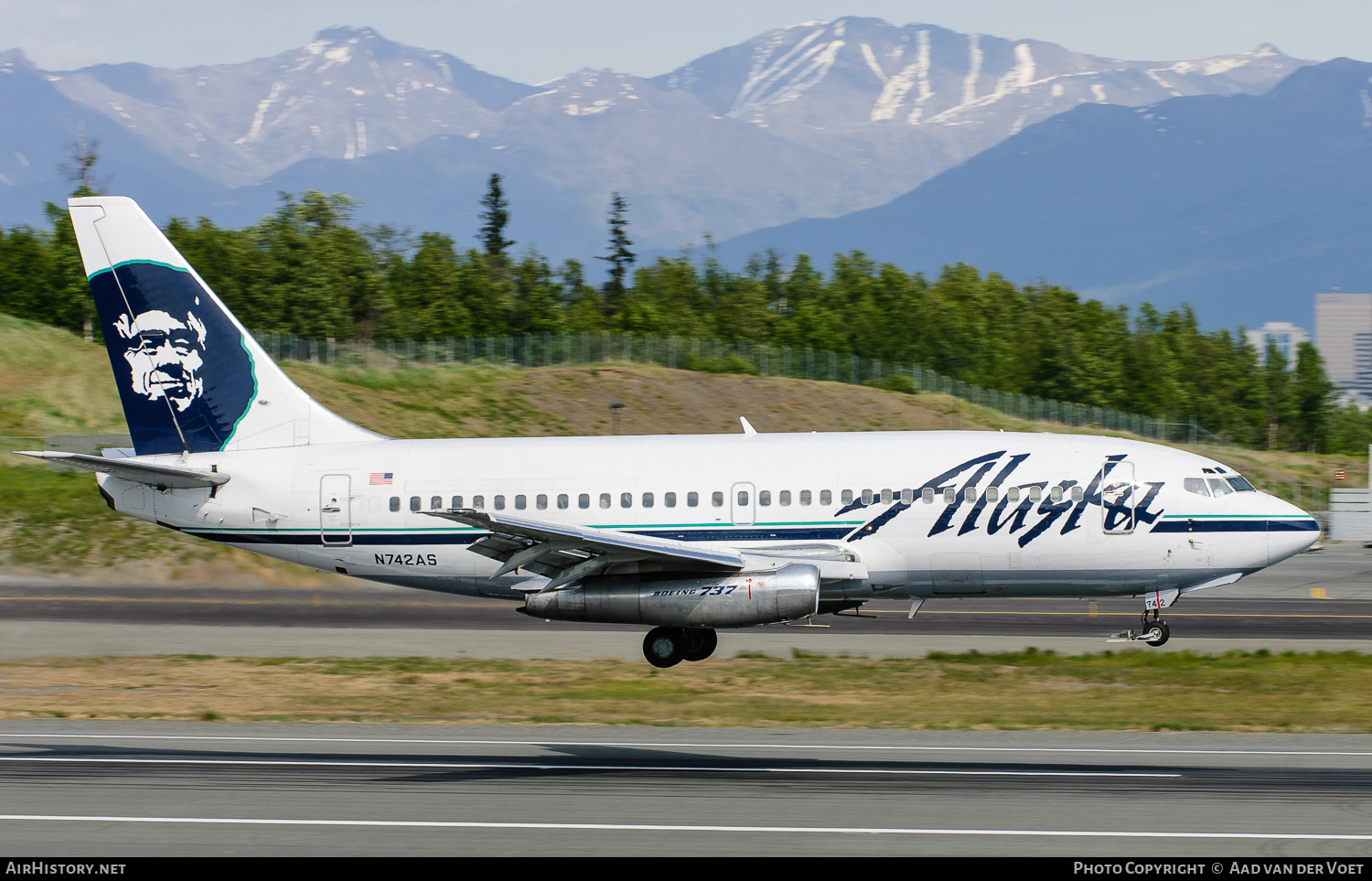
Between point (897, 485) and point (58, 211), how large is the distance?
421 feet

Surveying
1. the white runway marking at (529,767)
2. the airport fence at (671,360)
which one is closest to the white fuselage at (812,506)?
the white runway marking at (529,767)

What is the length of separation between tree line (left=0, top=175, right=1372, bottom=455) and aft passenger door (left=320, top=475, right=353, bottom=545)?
96.5m

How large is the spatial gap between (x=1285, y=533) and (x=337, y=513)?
1851 cm

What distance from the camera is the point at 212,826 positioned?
15.0m

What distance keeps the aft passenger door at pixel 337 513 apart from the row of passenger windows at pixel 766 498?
0.97 meters

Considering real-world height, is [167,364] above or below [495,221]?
below

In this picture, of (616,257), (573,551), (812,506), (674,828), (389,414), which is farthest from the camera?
(616,257)

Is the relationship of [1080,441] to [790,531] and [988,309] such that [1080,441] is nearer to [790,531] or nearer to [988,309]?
[790,531]

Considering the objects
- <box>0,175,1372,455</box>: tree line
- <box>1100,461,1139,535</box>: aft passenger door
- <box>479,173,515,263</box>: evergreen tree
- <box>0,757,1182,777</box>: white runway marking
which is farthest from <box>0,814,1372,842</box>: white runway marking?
<box>479,173,515,263</box>: evergreen tree

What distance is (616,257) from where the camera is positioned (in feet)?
545

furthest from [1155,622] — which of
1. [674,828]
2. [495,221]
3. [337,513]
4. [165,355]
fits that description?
[495,221]

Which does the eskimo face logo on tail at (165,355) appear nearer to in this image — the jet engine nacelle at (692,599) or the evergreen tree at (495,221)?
the jet engine nacelle at (692,599)

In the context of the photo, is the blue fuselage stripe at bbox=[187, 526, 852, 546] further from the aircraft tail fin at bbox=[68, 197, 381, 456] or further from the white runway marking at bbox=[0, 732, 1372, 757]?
the white runway marking at bbox=[0, 732, 1372, 757]

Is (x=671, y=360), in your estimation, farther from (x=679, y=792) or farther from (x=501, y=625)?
(x=679, y=792)
